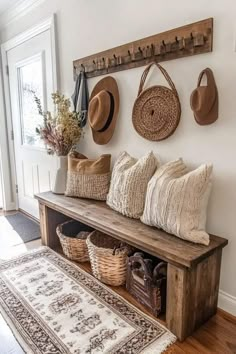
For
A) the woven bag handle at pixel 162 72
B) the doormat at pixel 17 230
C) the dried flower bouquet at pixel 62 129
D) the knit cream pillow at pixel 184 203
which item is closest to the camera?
the knit cream pillow at pixel 184 203

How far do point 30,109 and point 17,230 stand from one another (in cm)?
137

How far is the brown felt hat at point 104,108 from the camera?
7.39 ft

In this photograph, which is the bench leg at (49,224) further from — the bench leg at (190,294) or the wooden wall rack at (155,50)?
the bench leg at (190,294)

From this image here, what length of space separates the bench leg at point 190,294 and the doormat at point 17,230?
175 cm

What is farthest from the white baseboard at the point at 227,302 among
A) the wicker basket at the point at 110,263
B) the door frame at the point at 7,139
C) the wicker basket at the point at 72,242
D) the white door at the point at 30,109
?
the door frame at the point at 7,139

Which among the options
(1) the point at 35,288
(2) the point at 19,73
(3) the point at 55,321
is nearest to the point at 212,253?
(3) the point at 55,321

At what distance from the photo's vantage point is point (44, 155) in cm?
312

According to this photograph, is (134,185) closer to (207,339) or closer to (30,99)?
(207,339)

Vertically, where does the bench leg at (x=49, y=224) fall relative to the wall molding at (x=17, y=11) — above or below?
below

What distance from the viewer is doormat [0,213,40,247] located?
284 cm

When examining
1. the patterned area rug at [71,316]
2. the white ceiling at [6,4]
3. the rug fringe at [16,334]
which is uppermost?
the white ceiling at [6,4]

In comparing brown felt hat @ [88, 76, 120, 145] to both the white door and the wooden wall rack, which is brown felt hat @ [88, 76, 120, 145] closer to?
the wooden wall rack

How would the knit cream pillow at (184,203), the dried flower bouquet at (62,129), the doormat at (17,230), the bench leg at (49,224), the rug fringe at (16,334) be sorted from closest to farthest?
the rug fringe at (16,334) → the knit cream pillow at (184,203) → the dried flower bouquet at (62,129) → the bench leg at (49,224) → the doormat at (17,230)

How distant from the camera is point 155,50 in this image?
1.89 m
